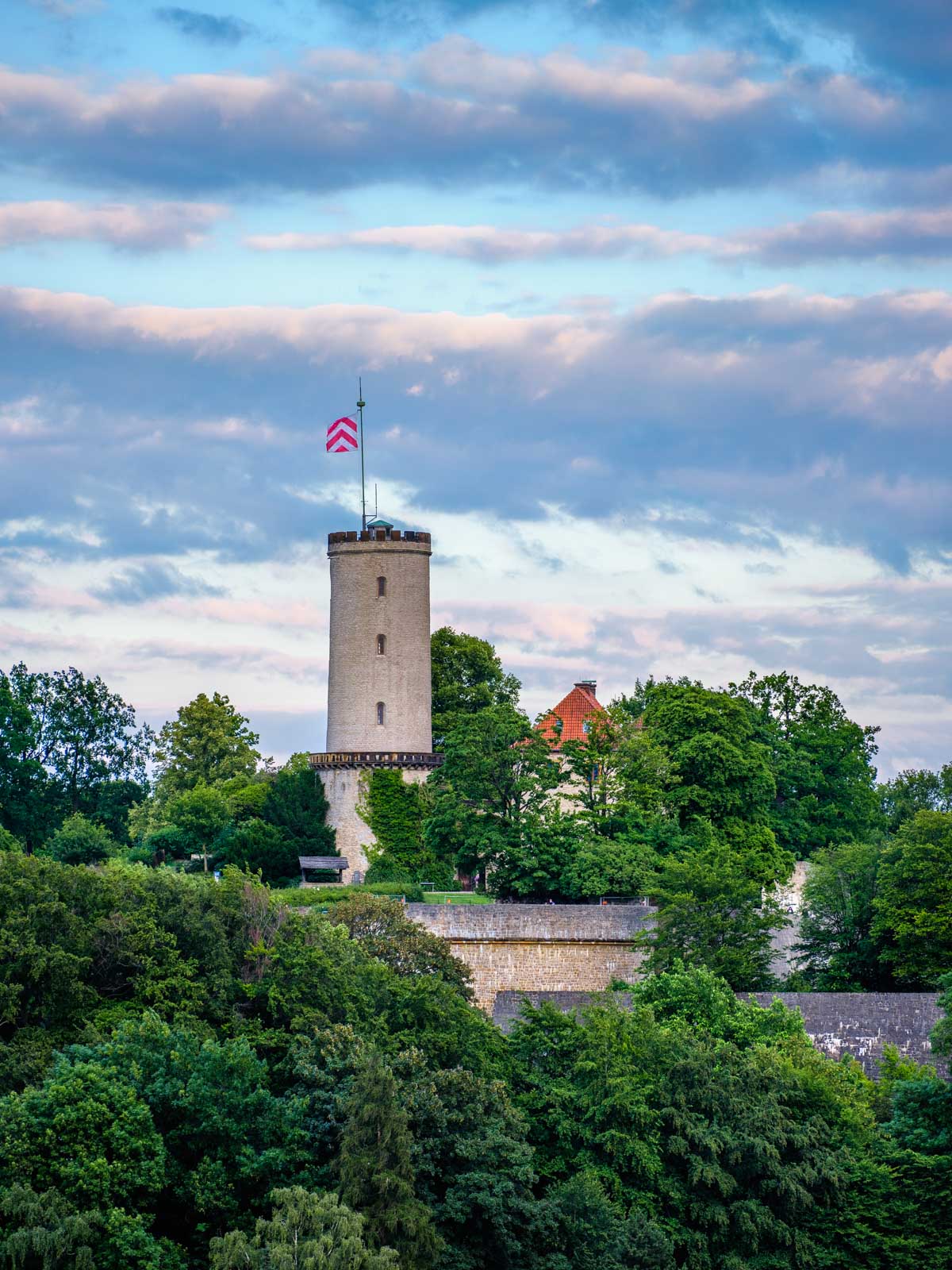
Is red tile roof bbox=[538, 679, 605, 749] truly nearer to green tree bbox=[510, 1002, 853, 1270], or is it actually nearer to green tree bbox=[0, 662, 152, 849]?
green tree bbox=[0, 662, 152, 849]

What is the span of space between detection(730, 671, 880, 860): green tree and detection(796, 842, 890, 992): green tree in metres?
16.2

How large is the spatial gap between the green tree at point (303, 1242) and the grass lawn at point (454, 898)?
82.0 ft

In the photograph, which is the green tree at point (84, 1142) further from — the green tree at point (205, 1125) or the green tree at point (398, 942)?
the green tree at point (398, 942)

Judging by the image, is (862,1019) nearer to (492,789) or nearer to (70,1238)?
(492,789)

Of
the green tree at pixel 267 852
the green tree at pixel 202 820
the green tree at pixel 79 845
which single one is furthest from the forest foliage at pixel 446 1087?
the green tree at pixel 202 820

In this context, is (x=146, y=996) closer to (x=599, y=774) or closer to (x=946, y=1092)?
(x=946, y=1092)

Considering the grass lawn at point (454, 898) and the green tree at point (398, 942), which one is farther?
the grass lawn at point (454, 898)

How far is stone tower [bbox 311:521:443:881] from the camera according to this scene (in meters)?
76.1

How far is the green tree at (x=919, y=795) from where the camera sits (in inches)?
2677

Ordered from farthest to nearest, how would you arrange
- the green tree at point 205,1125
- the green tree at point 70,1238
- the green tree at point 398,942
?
1. the green tree at point 398,942
2. the green tree at point 205,1125
3. the green tree at point 70,1238

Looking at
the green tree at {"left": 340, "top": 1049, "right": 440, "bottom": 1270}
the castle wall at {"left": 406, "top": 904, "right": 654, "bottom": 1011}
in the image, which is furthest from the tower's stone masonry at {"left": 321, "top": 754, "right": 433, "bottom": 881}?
the green tree at {"left": 340, "top": 1049, "right": 440, "bottom": 1270}

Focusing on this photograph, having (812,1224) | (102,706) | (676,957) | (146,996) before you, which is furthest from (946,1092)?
(102,706)

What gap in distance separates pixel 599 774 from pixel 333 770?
479 inches

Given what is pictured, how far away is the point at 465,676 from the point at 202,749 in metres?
21.3
